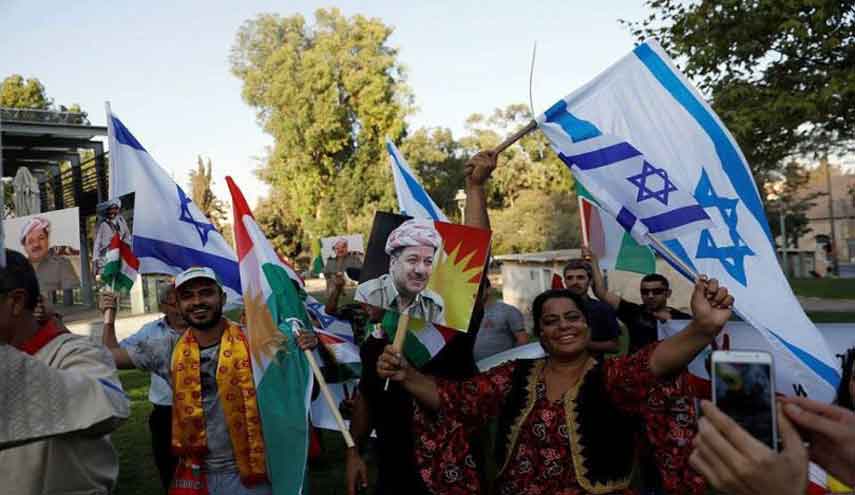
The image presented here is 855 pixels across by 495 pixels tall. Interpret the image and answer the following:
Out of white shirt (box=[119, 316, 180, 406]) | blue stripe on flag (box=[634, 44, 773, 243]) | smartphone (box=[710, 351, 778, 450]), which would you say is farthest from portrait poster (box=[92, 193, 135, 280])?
smartphone (box=[710, 351, 778, 450])

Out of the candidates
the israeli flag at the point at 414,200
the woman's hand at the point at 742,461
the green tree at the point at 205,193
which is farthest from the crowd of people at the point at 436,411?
the green tree at the point at 205,193

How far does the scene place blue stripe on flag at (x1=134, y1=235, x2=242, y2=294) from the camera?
17.4ft

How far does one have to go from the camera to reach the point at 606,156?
4.27 metres

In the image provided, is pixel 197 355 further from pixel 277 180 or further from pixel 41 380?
pixel 277 180

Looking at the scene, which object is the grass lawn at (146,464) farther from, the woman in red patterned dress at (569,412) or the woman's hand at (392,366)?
the woman's hand at (392,366)

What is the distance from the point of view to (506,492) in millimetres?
3035

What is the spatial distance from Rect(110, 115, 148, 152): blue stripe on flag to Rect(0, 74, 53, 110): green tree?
115 feet

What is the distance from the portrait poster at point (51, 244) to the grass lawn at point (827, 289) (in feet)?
63.8

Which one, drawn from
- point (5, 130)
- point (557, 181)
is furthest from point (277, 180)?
point (5, 130)

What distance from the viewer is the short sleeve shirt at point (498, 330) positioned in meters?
6.21

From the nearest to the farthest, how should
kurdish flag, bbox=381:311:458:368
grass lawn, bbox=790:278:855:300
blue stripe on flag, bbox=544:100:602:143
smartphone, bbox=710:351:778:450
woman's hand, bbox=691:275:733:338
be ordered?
smartphone, bbox=710:351:778:450, woman's hand, bbox=691:275:733:338, kurdish flag, bbox=381:311:458:368, blue stripe on flag, bbox=544:100:602:143, grass lawn, bbox=790:278:855:300

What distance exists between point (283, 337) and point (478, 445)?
4.23 feet

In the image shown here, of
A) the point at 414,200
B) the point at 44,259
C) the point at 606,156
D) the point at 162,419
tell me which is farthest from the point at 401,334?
the point at 44,259

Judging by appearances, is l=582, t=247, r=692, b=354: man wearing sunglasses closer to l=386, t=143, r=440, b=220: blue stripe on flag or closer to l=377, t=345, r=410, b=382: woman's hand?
l=386, t=143, r=440, b=220: blue stripe on flag
